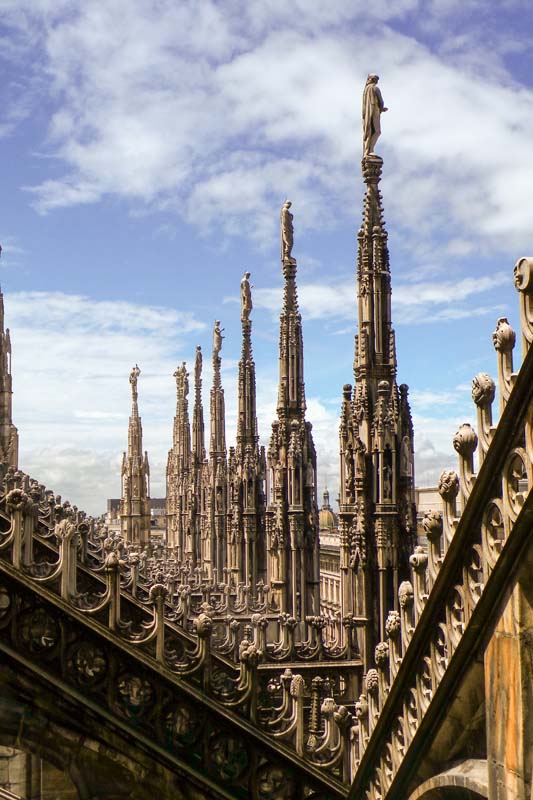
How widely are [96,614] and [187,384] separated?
5402cm

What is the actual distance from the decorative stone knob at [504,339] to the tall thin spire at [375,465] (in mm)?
9012

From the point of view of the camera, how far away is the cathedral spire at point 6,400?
175ft

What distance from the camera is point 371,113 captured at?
52.2 feet

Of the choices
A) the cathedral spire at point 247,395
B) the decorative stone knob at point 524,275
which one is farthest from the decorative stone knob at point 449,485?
the cathedral spire at point 247,395

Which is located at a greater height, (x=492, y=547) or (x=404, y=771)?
(x=492, y=547)

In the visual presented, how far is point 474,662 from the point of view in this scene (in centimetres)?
548

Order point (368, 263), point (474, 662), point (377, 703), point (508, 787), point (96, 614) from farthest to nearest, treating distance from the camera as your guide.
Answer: point (368, 263) < point (96, 614) < point (377, 703) < point (474, 662) < point (508, 787)

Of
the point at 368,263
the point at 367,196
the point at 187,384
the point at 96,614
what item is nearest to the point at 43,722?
the point at 96,614

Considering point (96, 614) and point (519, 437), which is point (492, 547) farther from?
point (96, 614)

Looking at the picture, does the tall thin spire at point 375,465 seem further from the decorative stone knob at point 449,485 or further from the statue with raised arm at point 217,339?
the statue with raised arm at point 217,339

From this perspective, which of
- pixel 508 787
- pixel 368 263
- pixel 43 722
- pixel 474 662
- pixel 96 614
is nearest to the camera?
pixel 508 787

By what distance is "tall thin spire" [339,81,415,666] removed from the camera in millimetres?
14070

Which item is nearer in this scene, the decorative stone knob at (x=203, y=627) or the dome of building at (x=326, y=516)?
the decorative stone knob at (x=203, y=627)

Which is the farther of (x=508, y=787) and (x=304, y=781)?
(x=304, y=781)
